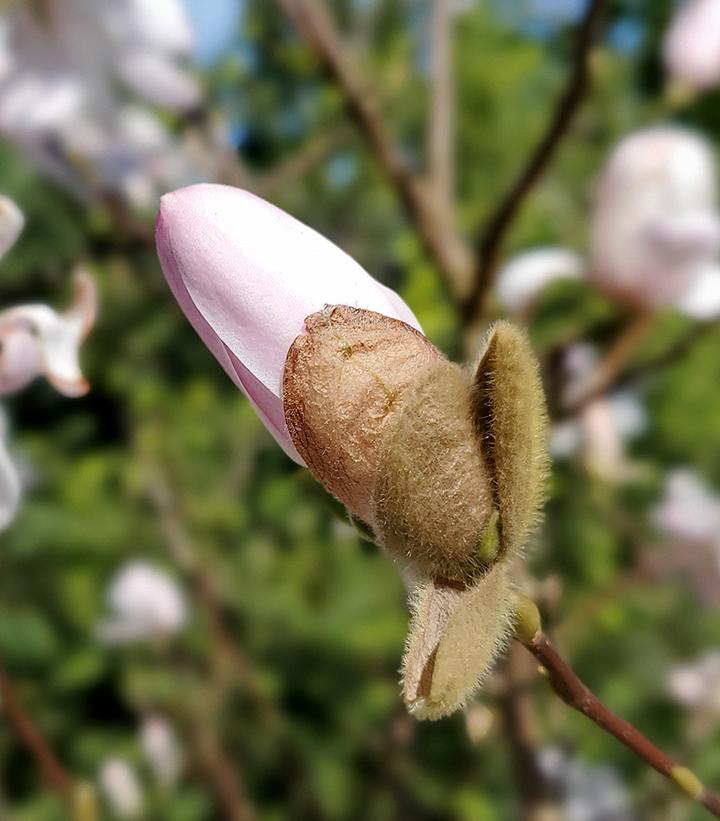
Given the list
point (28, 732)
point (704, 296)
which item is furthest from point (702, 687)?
point (28, 732)

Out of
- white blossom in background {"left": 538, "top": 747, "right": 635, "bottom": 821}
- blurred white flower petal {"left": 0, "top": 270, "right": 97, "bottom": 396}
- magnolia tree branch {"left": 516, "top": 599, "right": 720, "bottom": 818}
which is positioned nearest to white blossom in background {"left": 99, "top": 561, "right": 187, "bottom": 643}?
white blossom in background {"left": 538, "top": 747, "right": 635, "bottom": 821}

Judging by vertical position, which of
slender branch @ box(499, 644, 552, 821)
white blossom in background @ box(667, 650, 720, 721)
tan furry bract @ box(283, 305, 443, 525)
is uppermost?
tan furry bract @ box(283, 305, 443, 525)

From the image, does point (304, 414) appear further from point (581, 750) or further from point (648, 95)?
point (648, 95)

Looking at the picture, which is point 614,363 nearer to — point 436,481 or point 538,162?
point 538,162

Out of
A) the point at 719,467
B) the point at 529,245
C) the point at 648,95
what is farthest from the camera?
the point at 648,95

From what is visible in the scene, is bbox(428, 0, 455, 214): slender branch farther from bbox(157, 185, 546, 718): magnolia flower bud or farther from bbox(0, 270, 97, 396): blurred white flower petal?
bbox(157, 185, 546, 718): magnolia flower bud

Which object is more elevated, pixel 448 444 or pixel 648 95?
pixel 448 444

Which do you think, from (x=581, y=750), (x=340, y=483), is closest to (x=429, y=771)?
(x=581, y=750)
